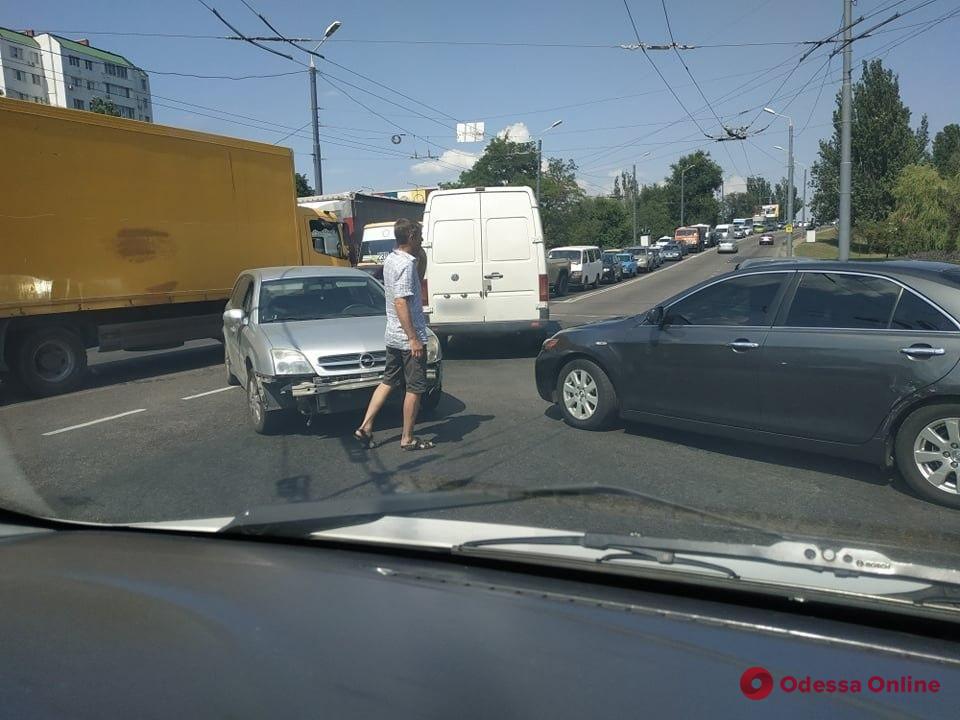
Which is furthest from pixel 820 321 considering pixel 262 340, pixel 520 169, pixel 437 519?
pixel 520 169

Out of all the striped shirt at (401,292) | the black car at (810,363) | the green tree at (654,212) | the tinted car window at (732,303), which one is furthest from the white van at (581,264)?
the green tree at (654,212)

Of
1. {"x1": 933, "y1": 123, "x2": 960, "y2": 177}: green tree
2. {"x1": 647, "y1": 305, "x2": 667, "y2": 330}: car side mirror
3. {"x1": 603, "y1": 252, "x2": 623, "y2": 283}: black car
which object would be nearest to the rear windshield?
{"x1": 603, "y1": 252, "x2": 623, "y2": 283}: black car

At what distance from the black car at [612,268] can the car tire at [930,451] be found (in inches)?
1227

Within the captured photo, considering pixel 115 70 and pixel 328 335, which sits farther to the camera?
pixel 115 70

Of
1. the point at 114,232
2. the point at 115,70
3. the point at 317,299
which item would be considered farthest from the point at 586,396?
the point at 115,70

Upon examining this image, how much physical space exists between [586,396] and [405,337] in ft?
5.99

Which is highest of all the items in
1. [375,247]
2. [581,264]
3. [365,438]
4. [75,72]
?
[75,72]

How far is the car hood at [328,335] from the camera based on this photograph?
6.81 m

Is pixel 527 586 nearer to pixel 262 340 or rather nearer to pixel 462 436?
pixel 462 436

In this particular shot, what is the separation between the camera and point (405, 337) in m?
6.26

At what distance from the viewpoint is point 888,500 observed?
4.93 metres

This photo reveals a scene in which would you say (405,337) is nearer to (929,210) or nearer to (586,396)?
(586,396)

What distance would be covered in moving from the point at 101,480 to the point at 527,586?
4.33 m

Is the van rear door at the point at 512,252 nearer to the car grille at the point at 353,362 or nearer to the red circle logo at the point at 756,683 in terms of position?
the car grille at the point at 353,362
